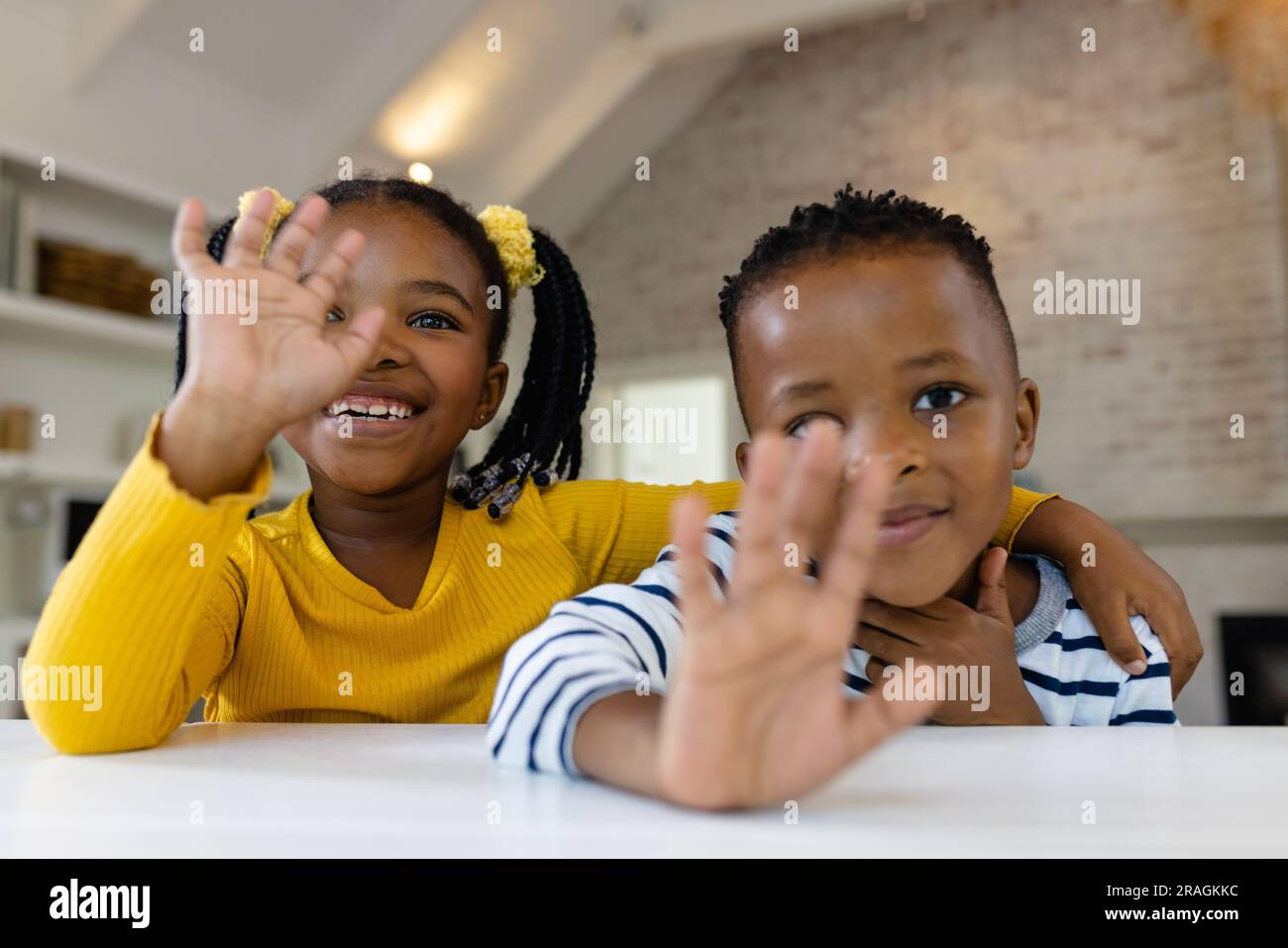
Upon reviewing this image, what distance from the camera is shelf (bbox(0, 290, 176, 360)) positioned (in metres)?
3.20

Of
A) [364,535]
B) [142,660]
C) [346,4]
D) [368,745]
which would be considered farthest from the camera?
[346,4]

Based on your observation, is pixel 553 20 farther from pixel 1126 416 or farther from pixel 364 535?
pixel 364 535

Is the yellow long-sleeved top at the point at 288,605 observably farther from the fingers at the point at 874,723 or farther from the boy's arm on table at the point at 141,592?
the fingers at the point at 874,723

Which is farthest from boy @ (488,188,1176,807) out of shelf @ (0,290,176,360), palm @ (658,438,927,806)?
shelf @ (0,290,176,360)

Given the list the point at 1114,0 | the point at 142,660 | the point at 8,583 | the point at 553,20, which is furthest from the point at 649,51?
the point at 142,660

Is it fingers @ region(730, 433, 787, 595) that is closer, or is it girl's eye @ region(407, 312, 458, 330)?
fingers @ region(730, 433, 787, 595)

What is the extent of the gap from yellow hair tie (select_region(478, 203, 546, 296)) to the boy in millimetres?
415

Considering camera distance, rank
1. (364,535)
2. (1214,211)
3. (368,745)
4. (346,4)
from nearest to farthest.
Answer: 1. (368,745)
2. (364,535)
3. (346,4)
4. (1214,211)

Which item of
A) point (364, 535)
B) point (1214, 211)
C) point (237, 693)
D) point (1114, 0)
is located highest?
point (1114, 0)

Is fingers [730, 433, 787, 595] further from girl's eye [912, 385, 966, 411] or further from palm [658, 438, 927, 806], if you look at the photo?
girl's eye [912, 385, 966, 411]

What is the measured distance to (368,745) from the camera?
0.58 metres

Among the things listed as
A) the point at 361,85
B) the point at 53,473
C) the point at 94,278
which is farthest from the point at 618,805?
the point at 361,85

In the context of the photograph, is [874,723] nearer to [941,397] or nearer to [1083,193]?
A: [941,397]
